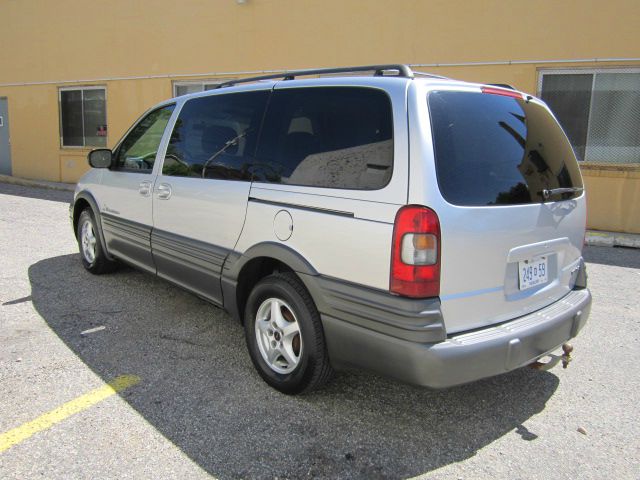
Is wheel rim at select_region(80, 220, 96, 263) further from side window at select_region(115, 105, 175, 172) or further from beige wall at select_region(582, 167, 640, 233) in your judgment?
beige wall at select_region(582, 167, 640, 233)

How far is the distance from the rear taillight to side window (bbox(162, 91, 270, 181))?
4.12ft

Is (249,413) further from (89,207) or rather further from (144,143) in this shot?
(89,207)

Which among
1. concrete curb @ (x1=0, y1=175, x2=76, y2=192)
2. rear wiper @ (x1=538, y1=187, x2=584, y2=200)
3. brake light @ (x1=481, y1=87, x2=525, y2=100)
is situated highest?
brake light @ (x1=481, y1=87, x2=525, y2=100)

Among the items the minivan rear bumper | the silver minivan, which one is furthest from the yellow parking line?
the minivan rear bumper

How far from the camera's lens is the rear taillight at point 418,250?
244 centimetres

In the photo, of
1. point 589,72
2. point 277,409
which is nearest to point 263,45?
point 589,72

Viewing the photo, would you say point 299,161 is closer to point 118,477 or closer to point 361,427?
point 361,427

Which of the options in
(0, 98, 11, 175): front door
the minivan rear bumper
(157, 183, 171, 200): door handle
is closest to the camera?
the minivan rear bumper

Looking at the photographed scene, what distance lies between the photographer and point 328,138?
2896mm

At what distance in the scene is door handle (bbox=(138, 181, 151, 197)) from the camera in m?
4.34

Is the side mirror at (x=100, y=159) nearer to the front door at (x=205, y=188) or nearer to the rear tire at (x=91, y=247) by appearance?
the rear tire at (x=91, y=247)

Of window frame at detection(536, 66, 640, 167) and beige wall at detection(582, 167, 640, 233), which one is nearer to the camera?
window frame at detection(536, 66, 640, 167)

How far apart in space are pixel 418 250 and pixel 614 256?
591 cm

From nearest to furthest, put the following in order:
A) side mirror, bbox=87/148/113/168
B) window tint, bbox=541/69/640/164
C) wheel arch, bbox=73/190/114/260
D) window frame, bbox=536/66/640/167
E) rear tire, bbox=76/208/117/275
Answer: side mirror, bbox=87/148/113/168
wheel arch, bbox=73/190/114/260
rear tire, bbox=76/208/117/275
window frame, bbox=536/66/640/167
window tint, bbox=541/69/640/164
